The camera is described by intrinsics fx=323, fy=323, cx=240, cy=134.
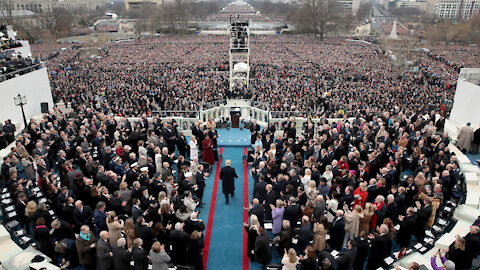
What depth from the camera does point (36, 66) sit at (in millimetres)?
17062

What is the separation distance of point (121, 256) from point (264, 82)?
2403 cm

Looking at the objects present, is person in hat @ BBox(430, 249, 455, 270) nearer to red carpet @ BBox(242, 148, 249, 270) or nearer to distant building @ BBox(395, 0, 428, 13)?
red carpet @ BBox(242, 148, 249, 270)

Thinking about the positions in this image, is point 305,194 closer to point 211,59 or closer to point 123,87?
point 123,87

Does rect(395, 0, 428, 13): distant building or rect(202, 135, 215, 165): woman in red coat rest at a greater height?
rect(395, 0, 428, 13): distant building

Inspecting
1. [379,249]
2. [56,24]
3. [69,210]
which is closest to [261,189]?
[379,249]

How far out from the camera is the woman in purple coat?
22.6ft

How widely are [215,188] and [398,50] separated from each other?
50.2 meters

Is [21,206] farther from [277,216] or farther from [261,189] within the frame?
[277,216]

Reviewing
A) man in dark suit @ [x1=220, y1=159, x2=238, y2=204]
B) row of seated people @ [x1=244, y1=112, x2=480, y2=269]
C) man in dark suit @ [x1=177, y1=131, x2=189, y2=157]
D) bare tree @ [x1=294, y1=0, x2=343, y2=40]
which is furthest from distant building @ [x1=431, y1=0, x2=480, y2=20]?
man in dark suit @ [x1=220, y1=159, x2=238, y2=204]

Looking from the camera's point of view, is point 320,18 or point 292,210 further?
point 320,18

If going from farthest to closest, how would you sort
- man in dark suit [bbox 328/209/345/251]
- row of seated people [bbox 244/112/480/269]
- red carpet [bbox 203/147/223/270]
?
red carpet [bbox 203/147/223/270] → man in dark suit [bbox 328/209/345/251] → row of seated people [bbox 244/112/480/269]

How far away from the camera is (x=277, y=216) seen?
7.04 meters

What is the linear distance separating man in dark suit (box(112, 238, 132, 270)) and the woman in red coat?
558cm

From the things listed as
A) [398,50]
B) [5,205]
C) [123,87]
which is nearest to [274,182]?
[5,205]
